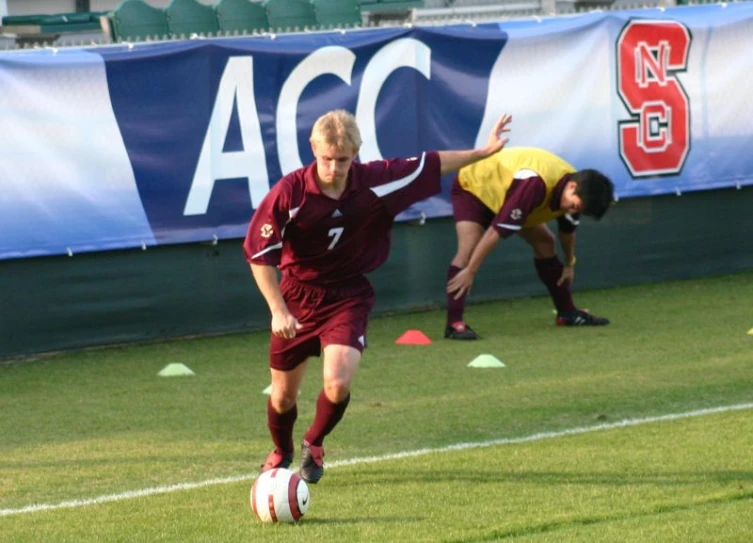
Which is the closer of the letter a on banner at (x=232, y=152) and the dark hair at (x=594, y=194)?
the dark hair at (x=594, y=194)

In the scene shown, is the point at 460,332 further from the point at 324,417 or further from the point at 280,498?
the point at 280,498

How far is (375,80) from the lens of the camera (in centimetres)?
1294

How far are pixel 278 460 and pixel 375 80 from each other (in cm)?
621

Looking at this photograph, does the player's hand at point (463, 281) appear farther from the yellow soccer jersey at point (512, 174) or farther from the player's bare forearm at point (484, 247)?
the yellow soccer jersey at point (512, 174)

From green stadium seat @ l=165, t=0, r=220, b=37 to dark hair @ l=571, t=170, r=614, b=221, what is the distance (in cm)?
591

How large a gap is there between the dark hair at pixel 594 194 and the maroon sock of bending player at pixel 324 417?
4063 millimetres

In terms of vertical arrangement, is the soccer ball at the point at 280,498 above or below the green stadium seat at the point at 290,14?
above

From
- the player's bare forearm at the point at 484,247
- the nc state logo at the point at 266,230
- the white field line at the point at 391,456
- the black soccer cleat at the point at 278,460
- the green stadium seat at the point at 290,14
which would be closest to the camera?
the nc state logo at the point at 266,230

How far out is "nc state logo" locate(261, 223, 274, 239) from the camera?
6.75 m

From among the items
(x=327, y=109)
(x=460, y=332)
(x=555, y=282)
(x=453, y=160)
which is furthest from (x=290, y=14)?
(x=453, y=160)

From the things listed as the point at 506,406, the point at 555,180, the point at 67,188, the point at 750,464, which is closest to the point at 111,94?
the point at 67,188

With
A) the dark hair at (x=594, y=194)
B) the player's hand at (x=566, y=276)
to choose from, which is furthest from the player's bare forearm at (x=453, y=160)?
the player's hand at (x=566, y=276)

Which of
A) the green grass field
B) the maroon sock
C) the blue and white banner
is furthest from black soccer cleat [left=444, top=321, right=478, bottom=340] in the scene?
the maroon sock

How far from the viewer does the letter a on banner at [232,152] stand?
12.2 m
